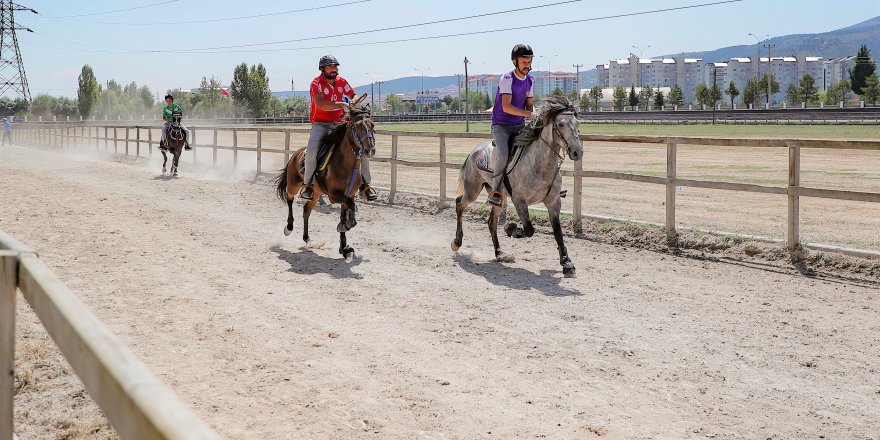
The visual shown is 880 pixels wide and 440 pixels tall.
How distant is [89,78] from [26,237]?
511ft

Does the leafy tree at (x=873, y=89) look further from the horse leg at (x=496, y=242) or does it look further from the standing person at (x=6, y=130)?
the horse leg at (x=496, y=242)

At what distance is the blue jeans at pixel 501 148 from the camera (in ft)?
35.0

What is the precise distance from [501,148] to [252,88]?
132562mm

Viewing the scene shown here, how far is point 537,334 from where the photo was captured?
709 centimetres

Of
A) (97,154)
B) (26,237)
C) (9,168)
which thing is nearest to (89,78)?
(97,154)

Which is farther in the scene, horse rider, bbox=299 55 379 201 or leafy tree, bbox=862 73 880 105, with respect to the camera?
leafy tree, bbox=862 73 880 105

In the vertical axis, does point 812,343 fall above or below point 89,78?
below

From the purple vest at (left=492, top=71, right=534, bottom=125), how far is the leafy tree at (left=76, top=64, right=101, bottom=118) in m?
158

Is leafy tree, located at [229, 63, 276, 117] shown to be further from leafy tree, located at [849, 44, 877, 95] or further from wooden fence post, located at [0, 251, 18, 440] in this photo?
wooden fence post, located at [0, 251, 18, 440]

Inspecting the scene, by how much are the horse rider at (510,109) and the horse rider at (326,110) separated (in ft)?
5.18

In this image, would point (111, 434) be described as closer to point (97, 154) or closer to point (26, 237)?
point (26, 237)

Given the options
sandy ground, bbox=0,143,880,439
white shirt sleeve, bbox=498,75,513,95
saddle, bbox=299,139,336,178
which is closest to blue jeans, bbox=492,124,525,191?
white shirt sleeve, bbox=498,75,513,95

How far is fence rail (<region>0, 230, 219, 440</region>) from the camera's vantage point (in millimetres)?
1658

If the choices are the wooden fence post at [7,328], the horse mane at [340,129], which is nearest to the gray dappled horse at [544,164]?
the horse mane at [340,129]
